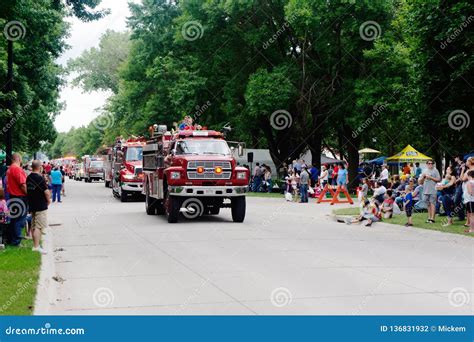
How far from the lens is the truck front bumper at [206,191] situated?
1866 centimetres

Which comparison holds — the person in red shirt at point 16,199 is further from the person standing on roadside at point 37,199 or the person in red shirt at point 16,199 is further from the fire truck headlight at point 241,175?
the fire truck headlight at point 241,175

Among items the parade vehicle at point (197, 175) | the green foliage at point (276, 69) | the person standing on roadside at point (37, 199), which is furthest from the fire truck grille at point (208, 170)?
the green foliage at point (276, 69)

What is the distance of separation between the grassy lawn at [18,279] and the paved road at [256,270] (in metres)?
0.27

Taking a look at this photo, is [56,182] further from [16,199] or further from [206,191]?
[16,199]

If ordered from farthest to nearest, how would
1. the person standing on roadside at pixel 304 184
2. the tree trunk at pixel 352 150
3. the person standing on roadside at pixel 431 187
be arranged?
the tree trunk at pixel 352 150 < the person standing on roadside at pixel 304 184 < the person standing on roadside at pixel 431 187

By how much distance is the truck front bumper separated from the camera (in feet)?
61.2

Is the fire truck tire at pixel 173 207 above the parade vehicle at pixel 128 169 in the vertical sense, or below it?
below

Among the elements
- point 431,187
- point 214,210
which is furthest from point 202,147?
point 431,187

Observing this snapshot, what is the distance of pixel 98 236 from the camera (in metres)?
16.0

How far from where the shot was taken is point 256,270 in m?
10.4

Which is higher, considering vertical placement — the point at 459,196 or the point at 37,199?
the point at 37,199

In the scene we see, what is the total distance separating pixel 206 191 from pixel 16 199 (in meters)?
6.63

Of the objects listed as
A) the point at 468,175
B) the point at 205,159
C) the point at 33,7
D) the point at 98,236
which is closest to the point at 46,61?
the point at 33,7

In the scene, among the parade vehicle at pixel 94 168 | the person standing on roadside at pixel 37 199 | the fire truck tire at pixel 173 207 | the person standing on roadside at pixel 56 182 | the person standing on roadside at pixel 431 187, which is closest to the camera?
the person standing on roadside at pixel 37 199
